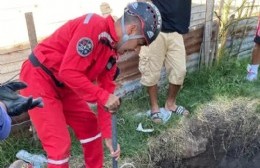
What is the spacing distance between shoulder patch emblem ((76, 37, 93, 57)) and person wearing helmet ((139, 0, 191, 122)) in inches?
73.8

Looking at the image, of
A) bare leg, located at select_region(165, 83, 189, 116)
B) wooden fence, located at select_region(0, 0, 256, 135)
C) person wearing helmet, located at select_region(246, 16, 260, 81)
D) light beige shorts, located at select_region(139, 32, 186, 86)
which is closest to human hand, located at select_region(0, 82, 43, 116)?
wooden fence, located at select_region(0, 0, 256, 135)

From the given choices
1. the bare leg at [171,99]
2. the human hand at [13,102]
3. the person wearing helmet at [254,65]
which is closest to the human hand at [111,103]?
the human hand at [13,102]

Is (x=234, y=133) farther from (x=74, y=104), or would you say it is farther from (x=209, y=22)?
(x=74, y=104)

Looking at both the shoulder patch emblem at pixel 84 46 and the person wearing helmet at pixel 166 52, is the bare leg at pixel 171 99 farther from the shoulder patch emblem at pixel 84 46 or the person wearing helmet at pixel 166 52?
the shoulder patch emblem at pixel 84 46

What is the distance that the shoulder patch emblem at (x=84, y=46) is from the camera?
102 inches

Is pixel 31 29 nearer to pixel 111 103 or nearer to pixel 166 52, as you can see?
pixel 111 103

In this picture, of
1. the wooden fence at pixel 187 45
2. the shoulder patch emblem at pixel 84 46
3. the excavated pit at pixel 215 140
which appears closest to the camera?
the shoulder patch emblem at pixel 84 46

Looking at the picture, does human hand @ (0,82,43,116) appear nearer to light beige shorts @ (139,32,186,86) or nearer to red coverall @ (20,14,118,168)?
red coverall @ (20,14,118,168)

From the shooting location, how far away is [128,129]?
14.2 ft

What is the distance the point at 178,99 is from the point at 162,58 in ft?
2.67

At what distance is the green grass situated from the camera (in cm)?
379

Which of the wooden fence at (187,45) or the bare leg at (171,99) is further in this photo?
the bare leg at (171,99)

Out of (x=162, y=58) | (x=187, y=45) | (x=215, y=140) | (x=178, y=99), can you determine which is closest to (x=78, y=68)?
(x=162, y=58)

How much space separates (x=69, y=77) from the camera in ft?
8.55
